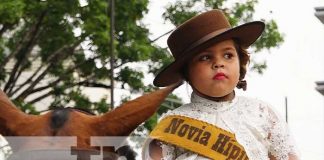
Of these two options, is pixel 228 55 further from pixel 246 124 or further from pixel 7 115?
pixel 7 115

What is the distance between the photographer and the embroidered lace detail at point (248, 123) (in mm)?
3301

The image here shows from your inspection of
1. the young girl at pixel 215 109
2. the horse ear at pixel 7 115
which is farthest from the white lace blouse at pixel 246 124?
the horse ear at pixel 7 115

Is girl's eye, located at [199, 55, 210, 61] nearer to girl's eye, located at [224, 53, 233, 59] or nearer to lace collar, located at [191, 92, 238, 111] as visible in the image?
girl's eye, located at [224, 53, 233, 59]

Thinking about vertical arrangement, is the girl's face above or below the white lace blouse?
above

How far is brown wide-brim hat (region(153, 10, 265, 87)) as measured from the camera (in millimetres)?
3303

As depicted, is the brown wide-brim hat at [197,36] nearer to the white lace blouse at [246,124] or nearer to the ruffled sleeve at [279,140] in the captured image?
the white lace blouse at [246,124]

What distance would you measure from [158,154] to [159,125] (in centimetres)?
13

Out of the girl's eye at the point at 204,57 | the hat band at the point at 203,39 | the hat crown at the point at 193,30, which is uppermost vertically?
the hat crown at the point at 193,30

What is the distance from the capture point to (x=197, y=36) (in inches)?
132

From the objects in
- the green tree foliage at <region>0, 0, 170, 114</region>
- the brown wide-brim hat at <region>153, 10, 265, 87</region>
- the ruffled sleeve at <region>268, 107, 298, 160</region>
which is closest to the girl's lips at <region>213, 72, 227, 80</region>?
the brown wide-brim hat at <region>153, 10, 265, 87</region>

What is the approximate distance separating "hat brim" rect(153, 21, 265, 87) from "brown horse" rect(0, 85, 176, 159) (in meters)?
0.17

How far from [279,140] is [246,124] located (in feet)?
0.45

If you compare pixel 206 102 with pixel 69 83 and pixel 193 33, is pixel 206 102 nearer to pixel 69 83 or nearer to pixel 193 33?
pixel 193 33

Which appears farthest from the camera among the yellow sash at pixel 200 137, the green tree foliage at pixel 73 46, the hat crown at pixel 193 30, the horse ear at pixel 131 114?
the green tree foliage at pixel 73 46
